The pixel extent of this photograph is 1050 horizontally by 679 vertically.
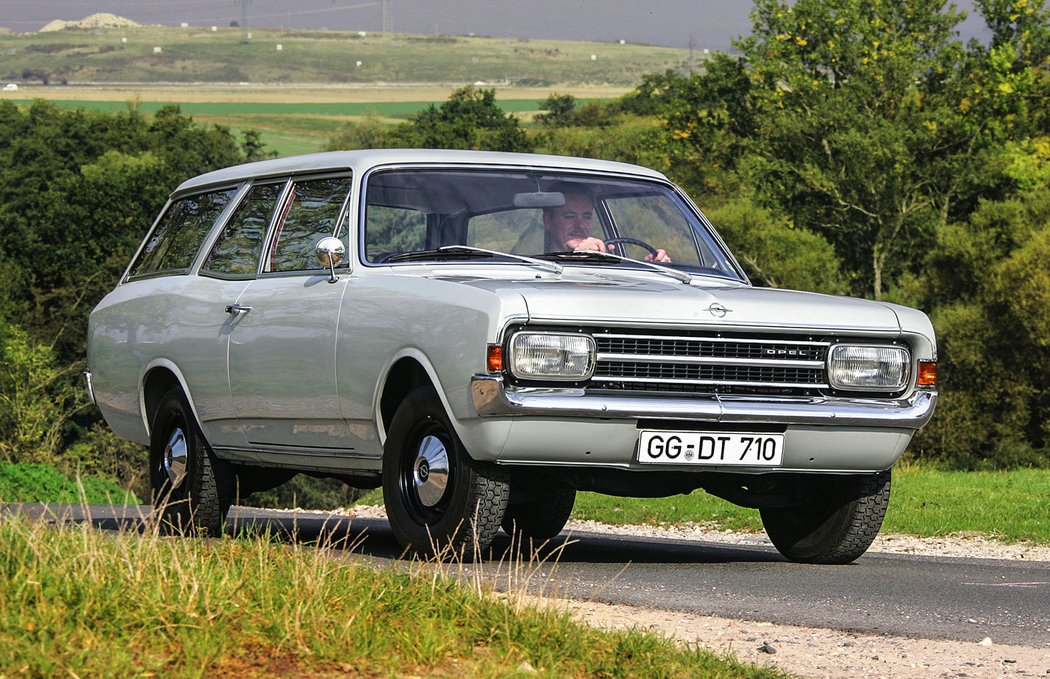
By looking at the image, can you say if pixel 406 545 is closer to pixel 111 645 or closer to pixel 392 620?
pixel 392 620

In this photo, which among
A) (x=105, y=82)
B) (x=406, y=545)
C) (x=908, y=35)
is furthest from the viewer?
(x=105, y=82)

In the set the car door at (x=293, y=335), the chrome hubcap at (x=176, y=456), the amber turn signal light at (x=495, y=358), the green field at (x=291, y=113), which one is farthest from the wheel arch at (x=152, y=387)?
the green field at (x=291, y=113)

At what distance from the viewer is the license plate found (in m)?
7.10

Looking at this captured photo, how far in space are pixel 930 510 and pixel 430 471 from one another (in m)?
8.32

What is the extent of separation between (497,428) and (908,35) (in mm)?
56039

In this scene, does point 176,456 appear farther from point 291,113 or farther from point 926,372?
point 291,113

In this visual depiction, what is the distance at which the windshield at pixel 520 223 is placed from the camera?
8.24 meters

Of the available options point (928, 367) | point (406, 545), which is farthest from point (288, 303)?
point (928, 367)

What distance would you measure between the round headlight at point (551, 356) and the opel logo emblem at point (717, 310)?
0.58 m

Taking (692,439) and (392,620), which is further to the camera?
(692,439)

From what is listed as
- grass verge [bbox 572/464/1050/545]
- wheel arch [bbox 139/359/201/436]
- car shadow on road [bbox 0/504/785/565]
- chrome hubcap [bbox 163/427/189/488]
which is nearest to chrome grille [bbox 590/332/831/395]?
car shadow on road [bbox 0/504/785/565]

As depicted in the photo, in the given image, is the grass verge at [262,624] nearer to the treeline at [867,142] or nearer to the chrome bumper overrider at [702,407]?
the chrome bumper overrider at [702,407]

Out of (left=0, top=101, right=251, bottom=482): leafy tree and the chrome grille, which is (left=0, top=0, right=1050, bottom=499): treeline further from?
the chrome grille

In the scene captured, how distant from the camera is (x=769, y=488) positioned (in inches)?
318
